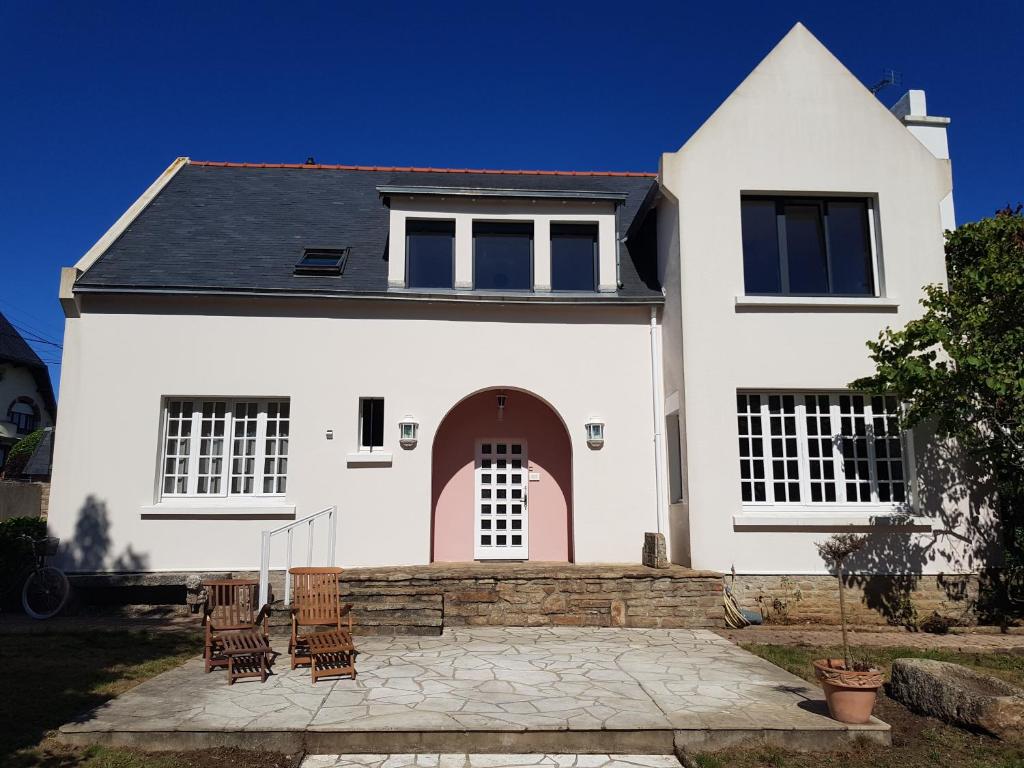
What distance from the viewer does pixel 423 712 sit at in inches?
240

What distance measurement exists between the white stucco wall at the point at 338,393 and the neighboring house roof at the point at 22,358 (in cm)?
2593

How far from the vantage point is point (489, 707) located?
6.27 m

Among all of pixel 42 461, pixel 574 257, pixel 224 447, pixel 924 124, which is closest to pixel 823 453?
pixel 574 257

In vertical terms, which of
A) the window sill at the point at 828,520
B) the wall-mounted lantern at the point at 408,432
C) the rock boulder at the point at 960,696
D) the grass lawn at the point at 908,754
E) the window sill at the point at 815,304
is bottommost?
the grass lawn at the point at 908,754

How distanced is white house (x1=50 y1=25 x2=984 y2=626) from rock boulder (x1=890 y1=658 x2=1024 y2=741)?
410cm

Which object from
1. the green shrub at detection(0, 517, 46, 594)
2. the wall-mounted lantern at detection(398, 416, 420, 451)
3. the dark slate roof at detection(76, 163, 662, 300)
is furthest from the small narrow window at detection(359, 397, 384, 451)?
the green shrub at detection(0, 517, 46, 594)

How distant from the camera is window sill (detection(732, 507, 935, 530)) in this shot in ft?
35.2

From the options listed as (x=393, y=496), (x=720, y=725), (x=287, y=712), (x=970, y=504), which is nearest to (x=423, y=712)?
(x=287, y=712)

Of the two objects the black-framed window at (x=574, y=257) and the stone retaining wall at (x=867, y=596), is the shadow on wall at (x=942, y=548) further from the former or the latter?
the black-framed window at (x=574, y=257)

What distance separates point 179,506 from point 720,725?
353 inches

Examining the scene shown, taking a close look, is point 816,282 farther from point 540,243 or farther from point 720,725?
point 720,725

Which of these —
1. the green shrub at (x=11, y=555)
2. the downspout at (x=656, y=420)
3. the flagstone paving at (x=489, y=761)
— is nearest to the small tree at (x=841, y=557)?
the flagstone paving at (x=489, y=761)

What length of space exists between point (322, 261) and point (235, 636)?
23.4ft

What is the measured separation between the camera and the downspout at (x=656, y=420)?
38.9 ft
